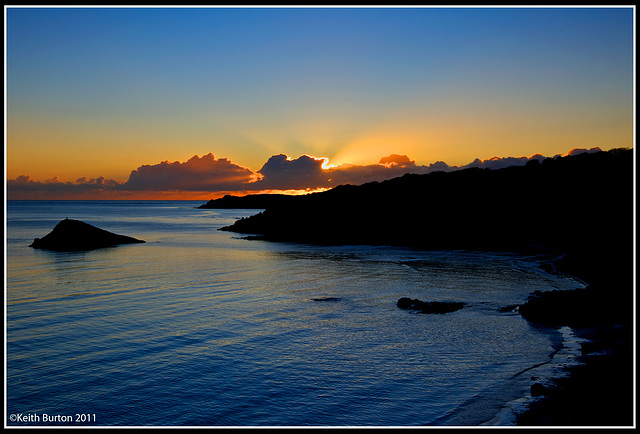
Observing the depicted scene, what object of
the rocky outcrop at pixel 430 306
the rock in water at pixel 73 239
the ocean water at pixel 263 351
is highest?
the rock in water at pixel 73 239

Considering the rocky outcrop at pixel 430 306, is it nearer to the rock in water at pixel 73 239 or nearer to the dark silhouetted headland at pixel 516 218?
the dark silhouetted headland at pixel 516 218

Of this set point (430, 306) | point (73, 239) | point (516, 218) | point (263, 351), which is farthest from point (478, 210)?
point (263, 351)

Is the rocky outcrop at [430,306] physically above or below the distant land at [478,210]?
below

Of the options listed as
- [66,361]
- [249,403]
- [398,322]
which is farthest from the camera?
[398,322]

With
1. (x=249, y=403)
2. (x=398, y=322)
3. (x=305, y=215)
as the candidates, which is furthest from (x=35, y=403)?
(x=305, y=215)

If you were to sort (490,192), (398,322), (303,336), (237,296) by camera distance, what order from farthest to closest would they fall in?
(490,192) → (237,296) → (398,322) → (303,336)

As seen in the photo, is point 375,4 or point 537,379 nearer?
point 375,4

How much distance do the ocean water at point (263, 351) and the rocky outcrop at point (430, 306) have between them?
0.90 metres

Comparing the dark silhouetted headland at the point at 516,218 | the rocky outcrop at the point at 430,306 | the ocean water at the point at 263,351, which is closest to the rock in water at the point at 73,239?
the ocean water at the point at 263,351

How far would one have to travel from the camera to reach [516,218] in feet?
258

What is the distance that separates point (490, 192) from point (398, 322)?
7603 cm

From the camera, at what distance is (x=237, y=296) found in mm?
28250

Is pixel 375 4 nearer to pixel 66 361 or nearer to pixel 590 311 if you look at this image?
pixel 66 361

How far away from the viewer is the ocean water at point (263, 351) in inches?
485
